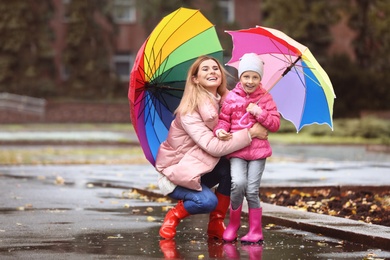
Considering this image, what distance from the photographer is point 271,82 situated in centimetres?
997

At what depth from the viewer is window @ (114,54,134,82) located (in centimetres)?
5550

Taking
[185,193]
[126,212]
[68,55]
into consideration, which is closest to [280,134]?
[68,55]

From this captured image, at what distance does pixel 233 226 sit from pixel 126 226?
1713 mm

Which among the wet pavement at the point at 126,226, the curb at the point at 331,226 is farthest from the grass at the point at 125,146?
the curb at the point at 331,226

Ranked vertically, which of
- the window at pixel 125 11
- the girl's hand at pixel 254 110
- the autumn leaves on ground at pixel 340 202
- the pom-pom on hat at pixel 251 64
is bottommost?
the autumn leaves on ground at pixel 340 202

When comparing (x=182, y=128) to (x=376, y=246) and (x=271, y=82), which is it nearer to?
(x=271, y=82)

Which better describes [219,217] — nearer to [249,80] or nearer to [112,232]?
[112,232]

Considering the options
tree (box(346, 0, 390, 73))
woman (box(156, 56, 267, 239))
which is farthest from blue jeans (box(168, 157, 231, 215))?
tree (box(346, 0, 390, 73))

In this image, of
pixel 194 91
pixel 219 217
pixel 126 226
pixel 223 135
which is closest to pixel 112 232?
pixel 126 226

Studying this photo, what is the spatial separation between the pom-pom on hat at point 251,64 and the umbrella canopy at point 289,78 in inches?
11.3

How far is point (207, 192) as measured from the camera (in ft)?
31.1

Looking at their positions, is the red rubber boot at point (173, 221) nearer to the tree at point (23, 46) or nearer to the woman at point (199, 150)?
the woman at point (199, 150)

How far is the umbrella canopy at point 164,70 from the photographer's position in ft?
32.0

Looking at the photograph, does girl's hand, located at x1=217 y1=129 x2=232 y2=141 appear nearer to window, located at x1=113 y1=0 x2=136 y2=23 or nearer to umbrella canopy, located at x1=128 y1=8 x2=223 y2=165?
umbrella canopy, located at x1=128 y1=8 x2=223 y2=165
